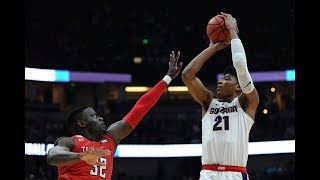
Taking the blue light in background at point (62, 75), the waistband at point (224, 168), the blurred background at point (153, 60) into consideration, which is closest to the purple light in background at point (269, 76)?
the blurred background at point (153, 60)

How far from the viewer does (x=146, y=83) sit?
2795 centimetres

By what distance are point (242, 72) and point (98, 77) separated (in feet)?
68.8

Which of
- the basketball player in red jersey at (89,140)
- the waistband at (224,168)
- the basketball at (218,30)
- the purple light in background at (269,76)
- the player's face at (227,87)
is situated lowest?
the waistband at (224,168)

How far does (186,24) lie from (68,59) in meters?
5.71

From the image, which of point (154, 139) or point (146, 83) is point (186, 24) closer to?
point (146, 83)

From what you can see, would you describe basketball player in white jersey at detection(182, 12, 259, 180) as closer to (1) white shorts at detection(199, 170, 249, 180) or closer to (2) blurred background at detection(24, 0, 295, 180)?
(1) white shorts at detection(199, 170, 249, 180)

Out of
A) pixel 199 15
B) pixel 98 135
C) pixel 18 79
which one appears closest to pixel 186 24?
pixel 199 15

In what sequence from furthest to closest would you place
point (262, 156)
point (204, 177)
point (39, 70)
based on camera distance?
point (262, 156)
point (39, 70)
point (204, 177)

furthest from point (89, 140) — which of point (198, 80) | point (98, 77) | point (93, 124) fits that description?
point (98, 77)

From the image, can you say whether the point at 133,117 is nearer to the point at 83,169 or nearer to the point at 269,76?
the point at 83,169

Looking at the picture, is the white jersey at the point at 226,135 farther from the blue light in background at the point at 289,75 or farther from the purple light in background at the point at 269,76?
the blue light in background at the point at 289,75

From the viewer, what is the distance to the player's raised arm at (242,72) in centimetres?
642

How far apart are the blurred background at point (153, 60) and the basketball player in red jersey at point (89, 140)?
1891 centimetres

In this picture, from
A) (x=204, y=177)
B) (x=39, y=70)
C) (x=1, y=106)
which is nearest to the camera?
(x=1, y=106)
